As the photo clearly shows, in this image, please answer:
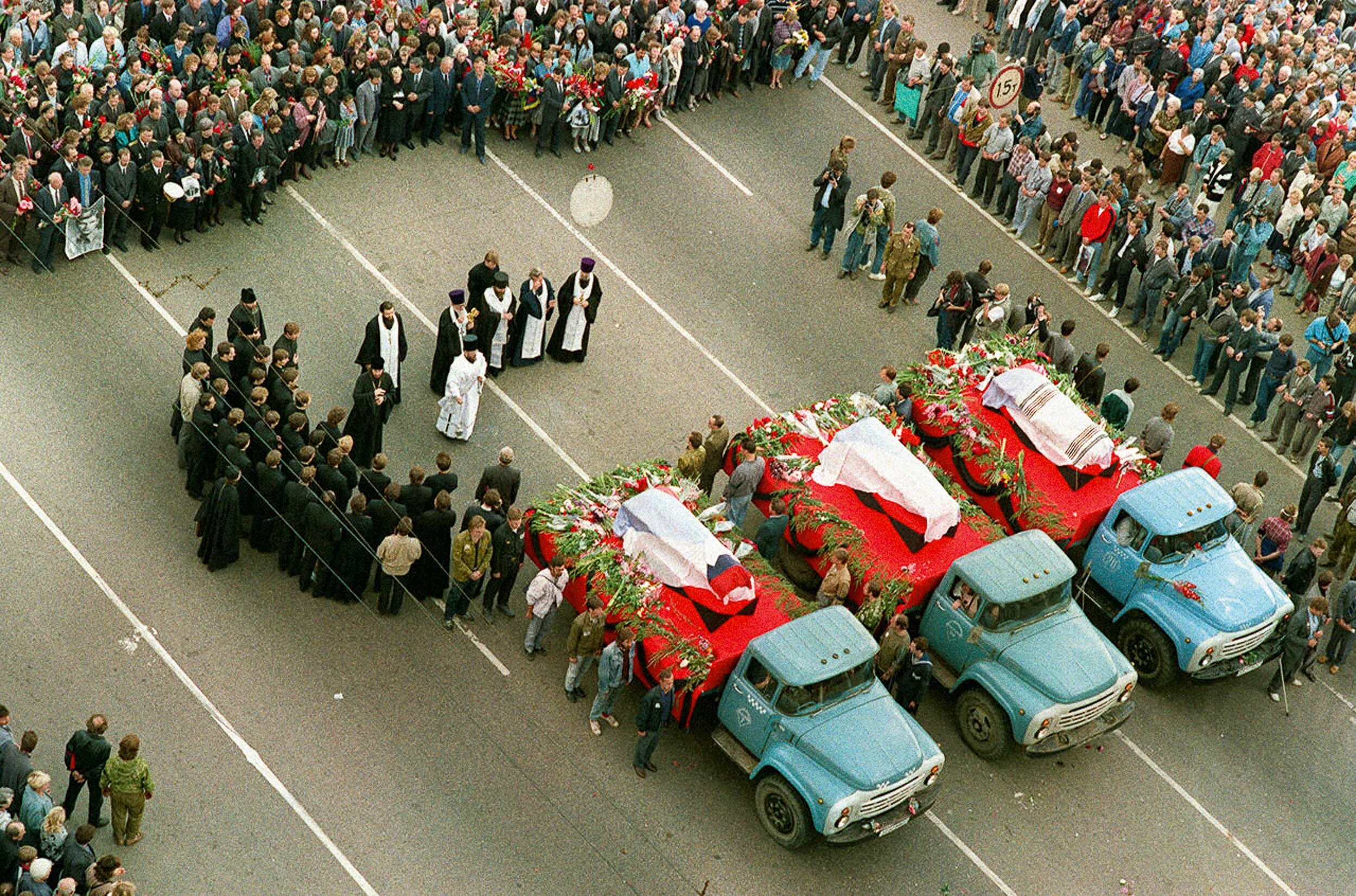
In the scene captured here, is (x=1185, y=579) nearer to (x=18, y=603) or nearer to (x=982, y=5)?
(x=18, y=603)

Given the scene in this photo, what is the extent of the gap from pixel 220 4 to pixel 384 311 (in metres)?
7.31

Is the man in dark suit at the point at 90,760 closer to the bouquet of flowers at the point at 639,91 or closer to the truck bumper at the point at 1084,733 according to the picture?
the truck bumper at the point at 1084,733

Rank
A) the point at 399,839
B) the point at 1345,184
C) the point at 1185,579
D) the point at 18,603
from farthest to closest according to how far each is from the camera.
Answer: the point at 1345,184 < the point at 1185,579 < the point at 18,603 < the point at 399,839

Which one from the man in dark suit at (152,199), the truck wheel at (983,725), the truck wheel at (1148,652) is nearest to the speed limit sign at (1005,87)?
the truck wheel at (1148,652)

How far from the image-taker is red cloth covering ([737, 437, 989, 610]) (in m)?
19.4

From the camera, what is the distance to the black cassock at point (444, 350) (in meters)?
21.6

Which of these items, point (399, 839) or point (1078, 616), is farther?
point (1078, 616)

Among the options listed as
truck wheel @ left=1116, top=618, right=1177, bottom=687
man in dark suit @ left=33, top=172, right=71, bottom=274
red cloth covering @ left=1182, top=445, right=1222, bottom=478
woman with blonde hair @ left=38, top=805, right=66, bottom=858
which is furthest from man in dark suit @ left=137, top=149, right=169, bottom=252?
red cloth covering @ left=1182, top=445, right=1222, bottom=478

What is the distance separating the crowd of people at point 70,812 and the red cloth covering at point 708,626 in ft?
16.6

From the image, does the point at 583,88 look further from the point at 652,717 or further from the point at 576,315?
the point at 652,717

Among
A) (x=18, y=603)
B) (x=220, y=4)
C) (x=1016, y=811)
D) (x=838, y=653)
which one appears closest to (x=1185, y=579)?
(x=1016, y=811)

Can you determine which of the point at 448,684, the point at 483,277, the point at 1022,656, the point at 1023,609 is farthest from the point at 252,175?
the point at 1022,656

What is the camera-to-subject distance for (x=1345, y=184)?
92.5ft

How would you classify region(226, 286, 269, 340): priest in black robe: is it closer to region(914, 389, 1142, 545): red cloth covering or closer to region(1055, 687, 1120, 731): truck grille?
region(914, 389, 1142, 545): red cloth covering
